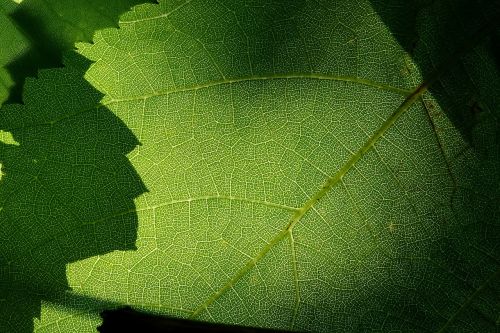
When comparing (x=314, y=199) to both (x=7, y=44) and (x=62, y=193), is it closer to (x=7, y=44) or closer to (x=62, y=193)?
(x=62, y=193)

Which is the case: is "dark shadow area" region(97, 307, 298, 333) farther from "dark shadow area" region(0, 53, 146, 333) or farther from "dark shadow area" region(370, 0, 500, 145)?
"dark shadow area" region(370, 0, 500, 145)

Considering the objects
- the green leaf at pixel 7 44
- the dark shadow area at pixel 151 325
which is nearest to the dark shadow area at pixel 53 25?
the green leaf at pixel 7 44

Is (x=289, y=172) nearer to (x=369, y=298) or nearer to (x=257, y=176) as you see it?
(x=257, y=176)

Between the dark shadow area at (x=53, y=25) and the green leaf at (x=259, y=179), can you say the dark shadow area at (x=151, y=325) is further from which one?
the dark shadow area at (x=53, y=25)

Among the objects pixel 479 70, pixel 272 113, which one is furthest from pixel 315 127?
pixel 479 70

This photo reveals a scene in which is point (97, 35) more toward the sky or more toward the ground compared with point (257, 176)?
more toward the sky

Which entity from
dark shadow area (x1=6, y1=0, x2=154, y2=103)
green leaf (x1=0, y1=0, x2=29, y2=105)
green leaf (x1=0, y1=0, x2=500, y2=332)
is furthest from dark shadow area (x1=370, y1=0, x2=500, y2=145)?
green leaf (x1=0, y1=0, x2=29, y2=105)
